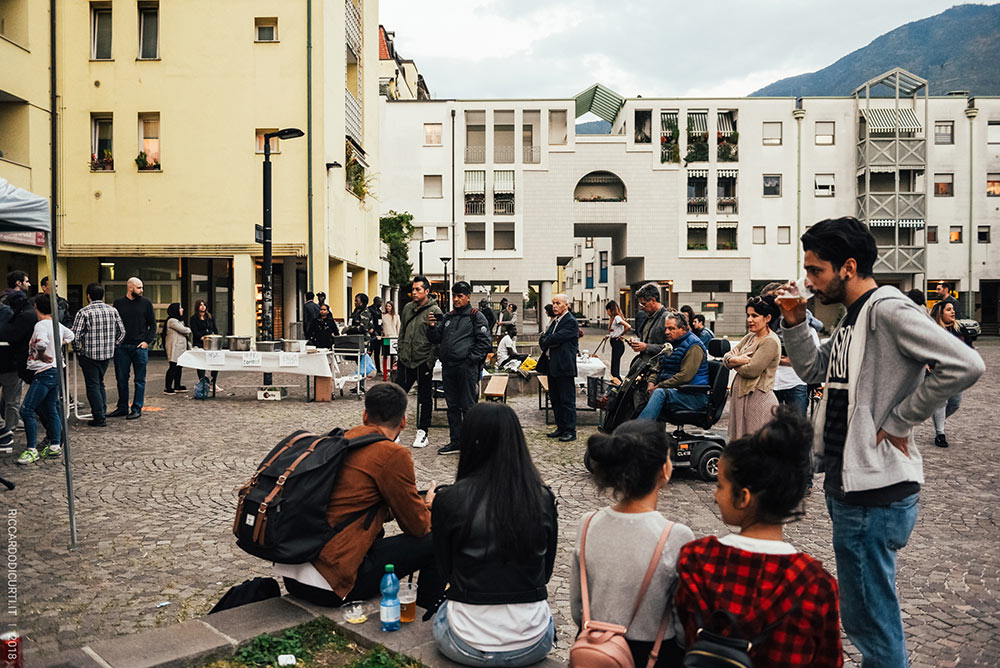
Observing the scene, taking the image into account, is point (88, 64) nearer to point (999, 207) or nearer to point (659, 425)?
point (659, 425)

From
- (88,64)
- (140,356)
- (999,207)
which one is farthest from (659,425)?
(999,207)

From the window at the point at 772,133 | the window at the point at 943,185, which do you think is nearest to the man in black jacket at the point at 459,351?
the window at the point at 772,133

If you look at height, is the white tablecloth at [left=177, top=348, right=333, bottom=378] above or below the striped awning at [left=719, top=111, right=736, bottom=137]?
below

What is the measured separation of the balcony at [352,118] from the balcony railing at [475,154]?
71.0ft

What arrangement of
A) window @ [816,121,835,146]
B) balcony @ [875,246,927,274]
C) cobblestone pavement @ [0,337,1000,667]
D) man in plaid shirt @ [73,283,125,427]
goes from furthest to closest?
window @ [816,121,835,146] < balcony @ [875,246,927,274] < man in plaid shirt @ [73,283,125,427] < cobblestone pavement @ [0,337,1000,667]

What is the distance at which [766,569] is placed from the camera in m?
2.23

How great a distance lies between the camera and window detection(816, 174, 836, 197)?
48.5 m

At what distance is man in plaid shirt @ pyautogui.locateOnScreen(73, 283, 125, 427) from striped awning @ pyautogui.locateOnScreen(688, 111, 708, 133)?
147ft

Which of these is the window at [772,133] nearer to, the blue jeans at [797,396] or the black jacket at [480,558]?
the blue jeans at [797,396]

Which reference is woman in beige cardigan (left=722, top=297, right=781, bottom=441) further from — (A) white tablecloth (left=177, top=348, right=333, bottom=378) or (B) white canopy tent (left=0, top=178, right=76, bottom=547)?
(A) white tablecloth (left=177, top=348, right=333, bottom=378)

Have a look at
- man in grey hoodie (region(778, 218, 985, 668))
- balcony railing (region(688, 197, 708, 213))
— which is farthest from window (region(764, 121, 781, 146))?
man in grey hoodie (region(778, 218, 985, 668))

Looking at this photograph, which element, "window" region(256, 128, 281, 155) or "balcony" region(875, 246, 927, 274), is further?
"balcony" region(875, 246, 927, 274)

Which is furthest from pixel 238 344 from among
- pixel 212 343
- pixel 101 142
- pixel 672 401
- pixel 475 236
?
pixel 475 236

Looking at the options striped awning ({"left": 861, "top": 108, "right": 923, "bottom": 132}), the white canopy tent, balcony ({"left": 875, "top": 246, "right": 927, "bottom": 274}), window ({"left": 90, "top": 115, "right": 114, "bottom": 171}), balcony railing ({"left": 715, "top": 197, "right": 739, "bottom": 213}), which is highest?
striped awning ({"left": 861, "top": 108, "right": 923, "bottom": 132})
